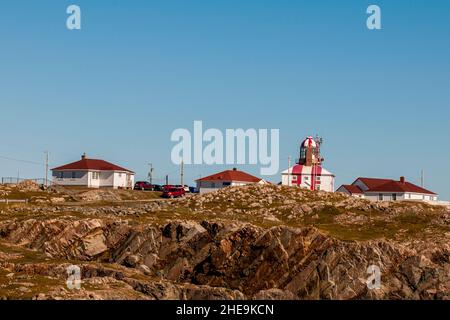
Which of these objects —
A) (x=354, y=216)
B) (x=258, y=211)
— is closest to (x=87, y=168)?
(x=258, y=211)

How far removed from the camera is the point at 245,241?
86.4 m

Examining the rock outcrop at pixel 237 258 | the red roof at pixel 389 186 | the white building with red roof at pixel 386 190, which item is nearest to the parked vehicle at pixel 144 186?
the white building with red roof at pixel 386 190

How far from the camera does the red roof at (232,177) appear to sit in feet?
531

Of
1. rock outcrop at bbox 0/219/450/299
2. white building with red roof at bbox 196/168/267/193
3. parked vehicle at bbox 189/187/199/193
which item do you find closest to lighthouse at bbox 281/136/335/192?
white building with red roof at bbox 196/168/267/193

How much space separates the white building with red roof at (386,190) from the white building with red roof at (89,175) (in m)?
43.8

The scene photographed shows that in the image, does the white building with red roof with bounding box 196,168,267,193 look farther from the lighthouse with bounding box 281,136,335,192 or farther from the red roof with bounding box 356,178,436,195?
the red roof with bounding box 356,178,436,195

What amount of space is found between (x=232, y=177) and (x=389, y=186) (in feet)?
97.5

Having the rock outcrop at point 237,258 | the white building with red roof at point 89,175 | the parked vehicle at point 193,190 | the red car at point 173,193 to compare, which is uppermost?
the white building with red roof at point 89,175

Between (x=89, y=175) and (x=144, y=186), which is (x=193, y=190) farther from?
(x=89, y=175)

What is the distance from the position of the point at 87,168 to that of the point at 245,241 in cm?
7557

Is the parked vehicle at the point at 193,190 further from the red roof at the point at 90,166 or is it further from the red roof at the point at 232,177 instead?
the red roof at the point at 90,166

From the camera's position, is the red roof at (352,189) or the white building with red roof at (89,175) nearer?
the white building with red roof at (89,175)

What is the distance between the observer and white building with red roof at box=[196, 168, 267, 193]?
16038cm
